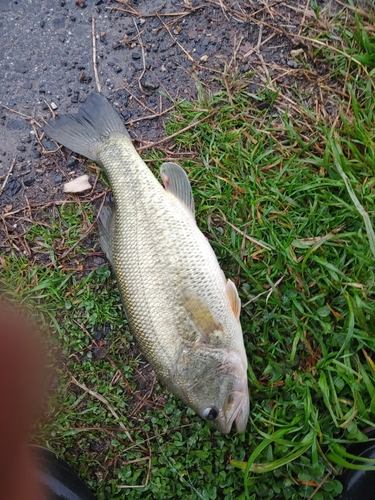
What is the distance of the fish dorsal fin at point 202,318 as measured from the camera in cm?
251

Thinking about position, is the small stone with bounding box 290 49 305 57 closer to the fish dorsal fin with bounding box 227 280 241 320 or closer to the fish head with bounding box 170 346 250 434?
the fish dorsal fin with bounding box 227 280 241 320

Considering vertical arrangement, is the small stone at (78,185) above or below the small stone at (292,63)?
below

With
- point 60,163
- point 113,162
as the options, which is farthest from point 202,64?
point 60,163

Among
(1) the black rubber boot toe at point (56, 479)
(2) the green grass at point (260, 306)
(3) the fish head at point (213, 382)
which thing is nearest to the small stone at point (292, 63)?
(2) the green grass at point (260, 306)

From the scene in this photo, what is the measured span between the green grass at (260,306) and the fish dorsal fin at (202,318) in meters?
0.41

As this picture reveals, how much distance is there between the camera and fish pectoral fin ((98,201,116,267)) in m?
2.80

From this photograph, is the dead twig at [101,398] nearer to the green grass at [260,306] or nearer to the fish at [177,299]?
the green grass at [260,306]

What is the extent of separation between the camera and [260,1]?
3.11 metres

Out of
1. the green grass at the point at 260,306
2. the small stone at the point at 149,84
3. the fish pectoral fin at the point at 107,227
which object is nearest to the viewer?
the green grass at the point at 260,306

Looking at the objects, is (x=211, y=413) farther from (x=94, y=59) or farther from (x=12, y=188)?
(x=94, y=59)

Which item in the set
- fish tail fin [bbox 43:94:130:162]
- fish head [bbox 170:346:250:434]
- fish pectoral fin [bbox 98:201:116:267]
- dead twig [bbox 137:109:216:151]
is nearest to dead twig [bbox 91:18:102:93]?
fish tail fin [bbox 43:94:130:162]

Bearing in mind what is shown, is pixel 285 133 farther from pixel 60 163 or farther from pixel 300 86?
pixel 60 163

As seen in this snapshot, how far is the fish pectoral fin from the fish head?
790 mm

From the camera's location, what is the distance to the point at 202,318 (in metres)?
2.52
